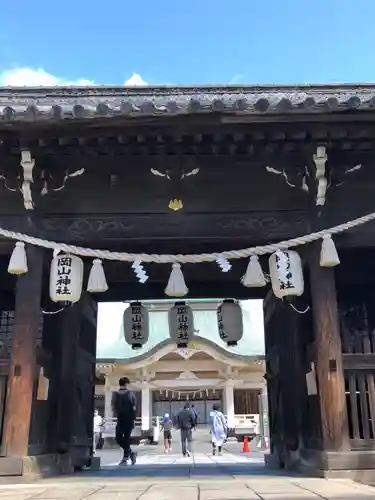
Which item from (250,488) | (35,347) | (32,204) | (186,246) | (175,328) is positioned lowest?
(250,488)

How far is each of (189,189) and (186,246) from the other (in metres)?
0.86

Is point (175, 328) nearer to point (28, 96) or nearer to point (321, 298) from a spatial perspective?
point (321, 298)

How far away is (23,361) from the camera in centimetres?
673

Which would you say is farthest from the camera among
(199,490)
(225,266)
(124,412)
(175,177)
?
(124,412)

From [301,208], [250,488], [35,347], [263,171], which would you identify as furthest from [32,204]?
[250,488]

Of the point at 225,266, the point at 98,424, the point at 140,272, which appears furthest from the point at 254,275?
the point at 98,424

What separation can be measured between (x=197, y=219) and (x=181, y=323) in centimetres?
264

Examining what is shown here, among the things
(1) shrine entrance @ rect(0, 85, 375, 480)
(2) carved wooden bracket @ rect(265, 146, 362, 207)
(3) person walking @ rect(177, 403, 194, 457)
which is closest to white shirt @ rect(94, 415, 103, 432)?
(3) person walking @ rect(177, 403, 194, 457)

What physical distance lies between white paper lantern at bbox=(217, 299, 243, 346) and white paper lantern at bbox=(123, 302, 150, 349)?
1442mm

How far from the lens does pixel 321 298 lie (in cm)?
698

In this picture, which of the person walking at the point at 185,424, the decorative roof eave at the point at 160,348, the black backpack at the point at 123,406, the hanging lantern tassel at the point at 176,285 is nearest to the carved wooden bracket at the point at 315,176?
the hanging lantern tassel at the point at 176,285

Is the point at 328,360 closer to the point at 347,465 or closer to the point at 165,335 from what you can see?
the point at 347,465

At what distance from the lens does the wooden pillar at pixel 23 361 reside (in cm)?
640

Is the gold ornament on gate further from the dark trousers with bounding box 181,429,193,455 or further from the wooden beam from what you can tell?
the dark trousers with bounding box 181,429,193,455
